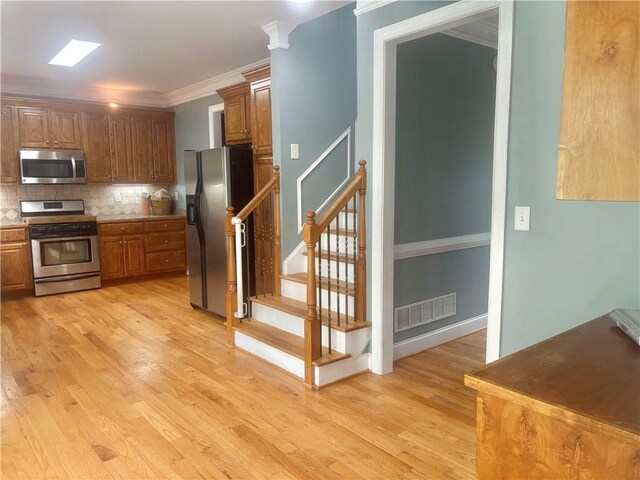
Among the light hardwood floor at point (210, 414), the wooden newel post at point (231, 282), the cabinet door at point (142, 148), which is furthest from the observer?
the cabinet door at point (142, 148)

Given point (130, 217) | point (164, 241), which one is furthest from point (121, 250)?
point (164, 241)

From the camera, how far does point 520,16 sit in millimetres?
2213

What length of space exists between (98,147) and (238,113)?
8.63 ft

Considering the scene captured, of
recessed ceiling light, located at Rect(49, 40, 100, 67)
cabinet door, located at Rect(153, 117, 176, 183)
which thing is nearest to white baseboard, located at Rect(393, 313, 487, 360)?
recessed ceiling light, located at Rect(49, 40, 100, 67)

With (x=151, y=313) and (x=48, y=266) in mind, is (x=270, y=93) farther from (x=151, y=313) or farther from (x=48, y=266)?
(x=48, y=266)

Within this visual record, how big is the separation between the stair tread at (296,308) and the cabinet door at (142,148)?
371 cm

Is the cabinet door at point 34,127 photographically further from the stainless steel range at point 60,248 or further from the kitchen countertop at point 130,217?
the kitchen countertop at point 130,217

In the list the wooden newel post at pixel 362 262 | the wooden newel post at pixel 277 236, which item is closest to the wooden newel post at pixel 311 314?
the wooden newel post at pixel 362 262

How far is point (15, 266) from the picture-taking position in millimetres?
5430

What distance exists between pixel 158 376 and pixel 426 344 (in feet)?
6.82

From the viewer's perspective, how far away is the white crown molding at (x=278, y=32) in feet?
12.6

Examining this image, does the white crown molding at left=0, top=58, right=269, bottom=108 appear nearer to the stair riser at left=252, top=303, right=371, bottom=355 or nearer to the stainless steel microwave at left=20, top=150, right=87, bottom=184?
the stainless steel microwave at left=20, top=150, right=87, bottom=184

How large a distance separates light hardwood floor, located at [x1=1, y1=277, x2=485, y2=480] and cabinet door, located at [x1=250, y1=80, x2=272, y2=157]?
1823 mm

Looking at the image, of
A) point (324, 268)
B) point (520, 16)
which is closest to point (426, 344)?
point (324, 268)
